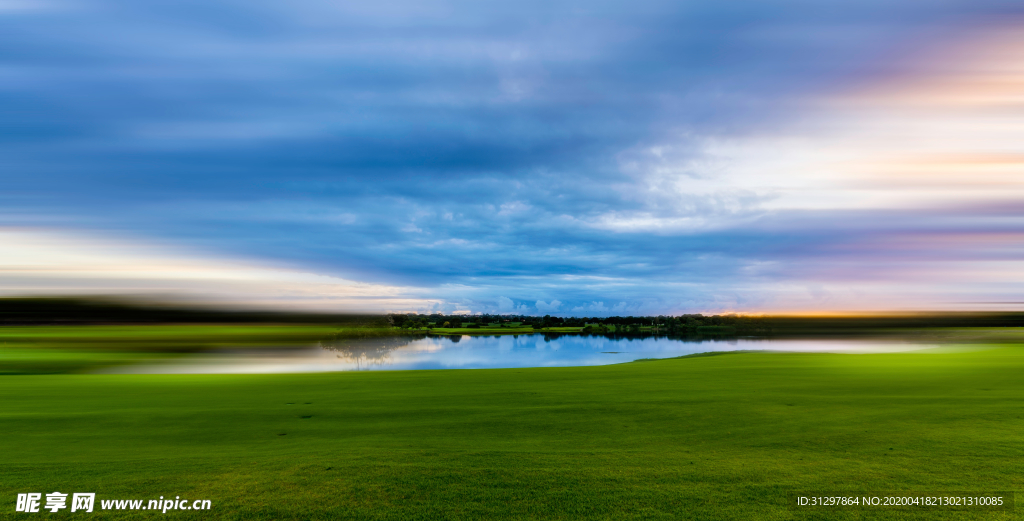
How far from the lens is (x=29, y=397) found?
13.4m

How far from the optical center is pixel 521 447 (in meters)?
7.56

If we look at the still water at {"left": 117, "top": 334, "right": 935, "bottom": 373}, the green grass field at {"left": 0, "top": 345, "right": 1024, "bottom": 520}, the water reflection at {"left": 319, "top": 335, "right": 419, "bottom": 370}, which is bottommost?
the water reflection at {"left": 319, "top": 335, "right": 419, "bottom": 370}

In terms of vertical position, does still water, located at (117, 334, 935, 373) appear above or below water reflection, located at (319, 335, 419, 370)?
above

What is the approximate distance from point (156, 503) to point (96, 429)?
5.78m

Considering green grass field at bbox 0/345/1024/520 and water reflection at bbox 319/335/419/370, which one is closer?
green grass field at bbox 0/345/1024/520

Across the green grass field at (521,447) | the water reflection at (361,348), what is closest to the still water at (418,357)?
the water reflection at (361,348)

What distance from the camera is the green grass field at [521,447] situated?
5461 millimetres

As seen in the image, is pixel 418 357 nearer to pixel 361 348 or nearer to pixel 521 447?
pixel 361 348

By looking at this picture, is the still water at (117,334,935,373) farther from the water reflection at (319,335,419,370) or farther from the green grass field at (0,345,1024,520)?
the green grass field at (0,345,1024,520)

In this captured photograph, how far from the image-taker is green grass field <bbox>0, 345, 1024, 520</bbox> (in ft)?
17.9

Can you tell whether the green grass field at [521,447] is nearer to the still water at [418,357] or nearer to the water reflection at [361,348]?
the still water at [418,357]

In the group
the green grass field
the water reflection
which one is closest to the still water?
the water reflection

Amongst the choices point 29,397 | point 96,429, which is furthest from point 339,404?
point 29,397

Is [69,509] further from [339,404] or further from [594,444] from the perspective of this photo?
[594,444]
